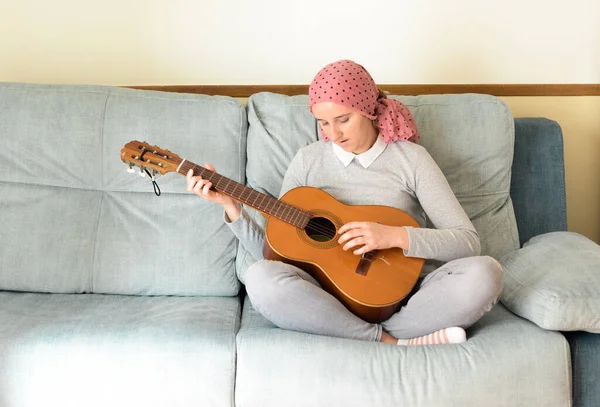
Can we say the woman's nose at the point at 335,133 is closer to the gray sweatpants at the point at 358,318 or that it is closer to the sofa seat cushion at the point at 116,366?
the gray sweatpants at the point at 358,318

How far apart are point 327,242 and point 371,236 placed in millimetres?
125

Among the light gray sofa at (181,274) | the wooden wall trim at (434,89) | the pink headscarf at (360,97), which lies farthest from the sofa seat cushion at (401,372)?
the wooden wall trim at (434,89)

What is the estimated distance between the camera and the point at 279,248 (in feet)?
5.23

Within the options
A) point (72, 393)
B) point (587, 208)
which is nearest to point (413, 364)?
point (72, 393)

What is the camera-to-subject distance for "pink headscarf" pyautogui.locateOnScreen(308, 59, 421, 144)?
1630mm

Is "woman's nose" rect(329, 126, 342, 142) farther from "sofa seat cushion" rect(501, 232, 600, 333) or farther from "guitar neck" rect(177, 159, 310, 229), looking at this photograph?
"sofa seat cushion" rect(501, 232, 600, 333)

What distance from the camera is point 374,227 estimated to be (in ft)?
5.14

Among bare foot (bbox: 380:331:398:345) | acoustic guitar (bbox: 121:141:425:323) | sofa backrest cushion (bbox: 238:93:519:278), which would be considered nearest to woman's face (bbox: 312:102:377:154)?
acoustic guitar (bbox: 121:141:425:323)

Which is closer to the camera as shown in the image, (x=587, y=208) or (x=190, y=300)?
(x=190, y=300)

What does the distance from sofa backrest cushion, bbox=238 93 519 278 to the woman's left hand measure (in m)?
0.44

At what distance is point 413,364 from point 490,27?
1.44m

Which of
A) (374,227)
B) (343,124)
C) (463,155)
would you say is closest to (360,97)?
(343,124)

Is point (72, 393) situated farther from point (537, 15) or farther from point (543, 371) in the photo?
point (537, 15)

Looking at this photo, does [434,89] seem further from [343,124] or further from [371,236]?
[371,236]
